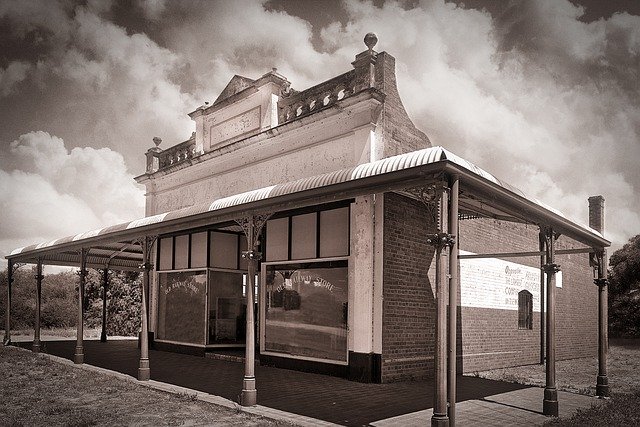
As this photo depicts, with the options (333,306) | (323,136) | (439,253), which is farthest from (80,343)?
(439,253)

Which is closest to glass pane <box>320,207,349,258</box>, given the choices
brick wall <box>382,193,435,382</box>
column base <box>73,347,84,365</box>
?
brick wall <box>382,193,435,382</box>

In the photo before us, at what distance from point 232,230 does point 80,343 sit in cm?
447

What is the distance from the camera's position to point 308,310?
11031mm

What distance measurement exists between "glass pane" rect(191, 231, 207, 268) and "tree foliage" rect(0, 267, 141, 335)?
402 inches

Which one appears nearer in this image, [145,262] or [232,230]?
[145,262]

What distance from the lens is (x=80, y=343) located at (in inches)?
489

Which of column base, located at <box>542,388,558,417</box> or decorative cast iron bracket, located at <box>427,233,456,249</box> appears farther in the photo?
column base, located at <box>542,388,558,417</box>

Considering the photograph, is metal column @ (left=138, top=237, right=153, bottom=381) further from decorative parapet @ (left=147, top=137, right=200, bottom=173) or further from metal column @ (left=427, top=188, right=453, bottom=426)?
metal column @ (left=427, top=188, right=453, bottom=426)

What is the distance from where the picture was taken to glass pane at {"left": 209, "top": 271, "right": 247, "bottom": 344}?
46.2 feet

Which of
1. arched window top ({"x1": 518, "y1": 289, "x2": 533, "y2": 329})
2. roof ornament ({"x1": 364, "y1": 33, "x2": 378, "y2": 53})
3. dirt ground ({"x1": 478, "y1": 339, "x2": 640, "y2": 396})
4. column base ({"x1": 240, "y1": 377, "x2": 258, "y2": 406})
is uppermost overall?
roof ornament ({"x1": 364, "y1": 33, "x2": 378, "y2": 53})

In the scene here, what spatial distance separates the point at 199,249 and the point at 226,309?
68.2 inches

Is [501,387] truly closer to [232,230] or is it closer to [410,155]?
[410,155]

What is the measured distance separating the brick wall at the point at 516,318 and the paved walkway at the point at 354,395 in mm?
1671

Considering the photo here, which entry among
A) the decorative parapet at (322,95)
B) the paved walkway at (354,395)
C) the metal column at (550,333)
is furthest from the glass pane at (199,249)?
the metal column at (550,333)
